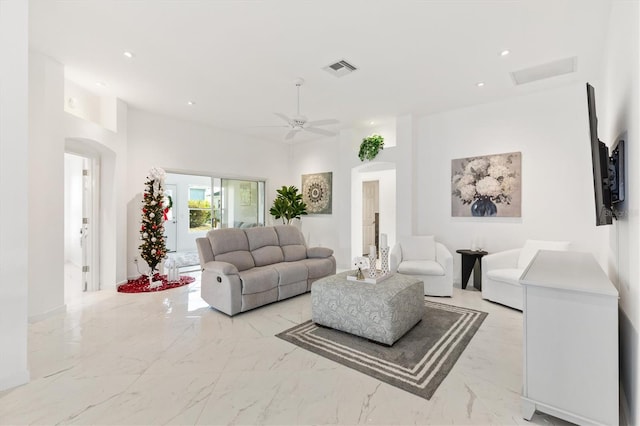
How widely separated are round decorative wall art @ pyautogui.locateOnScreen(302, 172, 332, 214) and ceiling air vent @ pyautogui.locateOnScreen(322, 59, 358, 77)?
319cm

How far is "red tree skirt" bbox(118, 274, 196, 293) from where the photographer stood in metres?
4.60

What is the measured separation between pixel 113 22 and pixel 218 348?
126 inches

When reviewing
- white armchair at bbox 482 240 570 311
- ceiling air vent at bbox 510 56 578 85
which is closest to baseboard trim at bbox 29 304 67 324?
white armchair at bbox 482 240 570 311

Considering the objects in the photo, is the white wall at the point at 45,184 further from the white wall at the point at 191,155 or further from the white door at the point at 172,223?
the white door at the point at 172,223

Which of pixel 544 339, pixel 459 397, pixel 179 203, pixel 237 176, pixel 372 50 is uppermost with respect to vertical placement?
pixel 372 50

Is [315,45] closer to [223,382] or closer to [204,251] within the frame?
[204,251]

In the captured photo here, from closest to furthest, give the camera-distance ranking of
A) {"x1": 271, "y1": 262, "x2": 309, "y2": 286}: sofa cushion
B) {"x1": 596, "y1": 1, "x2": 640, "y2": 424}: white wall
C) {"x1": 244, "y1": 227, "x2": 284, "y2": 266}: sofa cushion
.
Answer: {"x1": 596, "y1": 1, "x2": 640, "y2": 424}: white wall, {"x1": 271, "y1": 262, "x2": 309, "y2": 286}: sofa cushion, {"x1": 244, "y1": 227, "x2": 284, "y2": 266}: sofa cushion

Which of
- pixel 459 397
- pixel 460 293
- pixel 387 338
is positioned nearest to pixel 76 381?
pixel 387 338

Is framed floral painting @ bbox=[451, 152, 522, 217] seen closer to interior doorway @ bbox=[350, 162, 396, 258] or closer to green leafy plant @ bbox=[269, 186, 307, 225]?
interior doorway @ bbox=[350, 162, 396, 258]

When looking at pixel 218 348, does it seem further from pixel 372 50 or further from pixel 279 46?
pixel 372 50

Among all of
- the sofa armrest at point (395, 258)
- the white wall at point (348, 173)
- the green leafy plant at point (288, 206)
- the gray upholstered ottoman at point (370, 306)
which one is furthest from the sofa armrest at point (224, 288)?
the green leafy plant at point (288, 206)

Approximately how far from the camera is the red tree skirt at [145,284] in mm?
4598

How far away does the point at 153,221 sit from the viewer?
4.96 metres

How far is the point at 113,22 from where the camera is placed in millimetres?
2721
